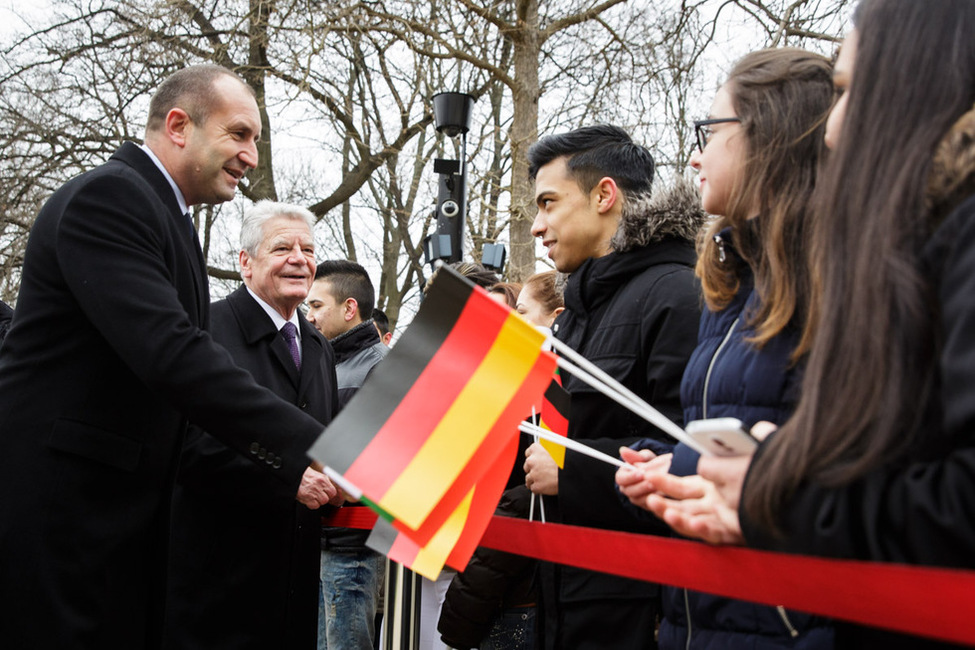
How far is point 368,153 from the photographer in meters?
15.4

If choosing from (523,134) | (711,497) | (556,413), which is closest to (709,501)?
(711,497)

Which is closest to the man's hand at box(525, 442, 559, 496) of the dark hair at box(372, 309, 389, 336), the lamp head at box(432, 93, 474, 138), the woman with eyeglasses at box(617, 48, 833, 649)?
the woman with eyeglasses at box(617, 48, 833, 649)

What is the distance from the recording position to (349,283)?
5.87 m

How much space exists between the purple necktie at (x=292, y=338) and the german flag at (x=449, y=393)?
2230 mm

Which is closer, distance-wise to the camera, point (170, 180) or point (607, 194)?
point (170, 180)

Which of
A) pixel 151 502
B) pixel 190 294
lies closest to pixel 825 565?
pixel 151 502

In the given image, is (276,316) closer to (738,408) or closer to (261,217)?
(261,217)

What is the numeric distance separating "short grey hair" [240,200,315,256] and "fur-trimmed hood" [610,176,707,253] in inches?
76.6

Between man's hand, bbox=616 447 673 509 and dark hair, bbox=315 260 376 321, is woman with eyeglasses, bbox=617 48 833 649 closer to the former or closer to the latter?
man's hand, bbox=616 447 673 509

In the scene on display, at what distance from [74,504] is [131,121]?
40.1ft

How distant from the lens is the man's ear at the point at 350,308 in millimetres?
5812

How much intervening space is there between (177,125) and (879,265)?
249 cm

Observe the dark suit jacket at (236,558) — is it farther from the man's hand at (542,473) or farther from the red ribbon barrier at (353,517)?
the man's hand at (542,473)

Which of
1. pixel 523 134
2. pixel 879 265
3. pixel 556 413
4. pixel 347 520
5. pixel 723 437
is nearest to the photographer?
pixel 879 265
